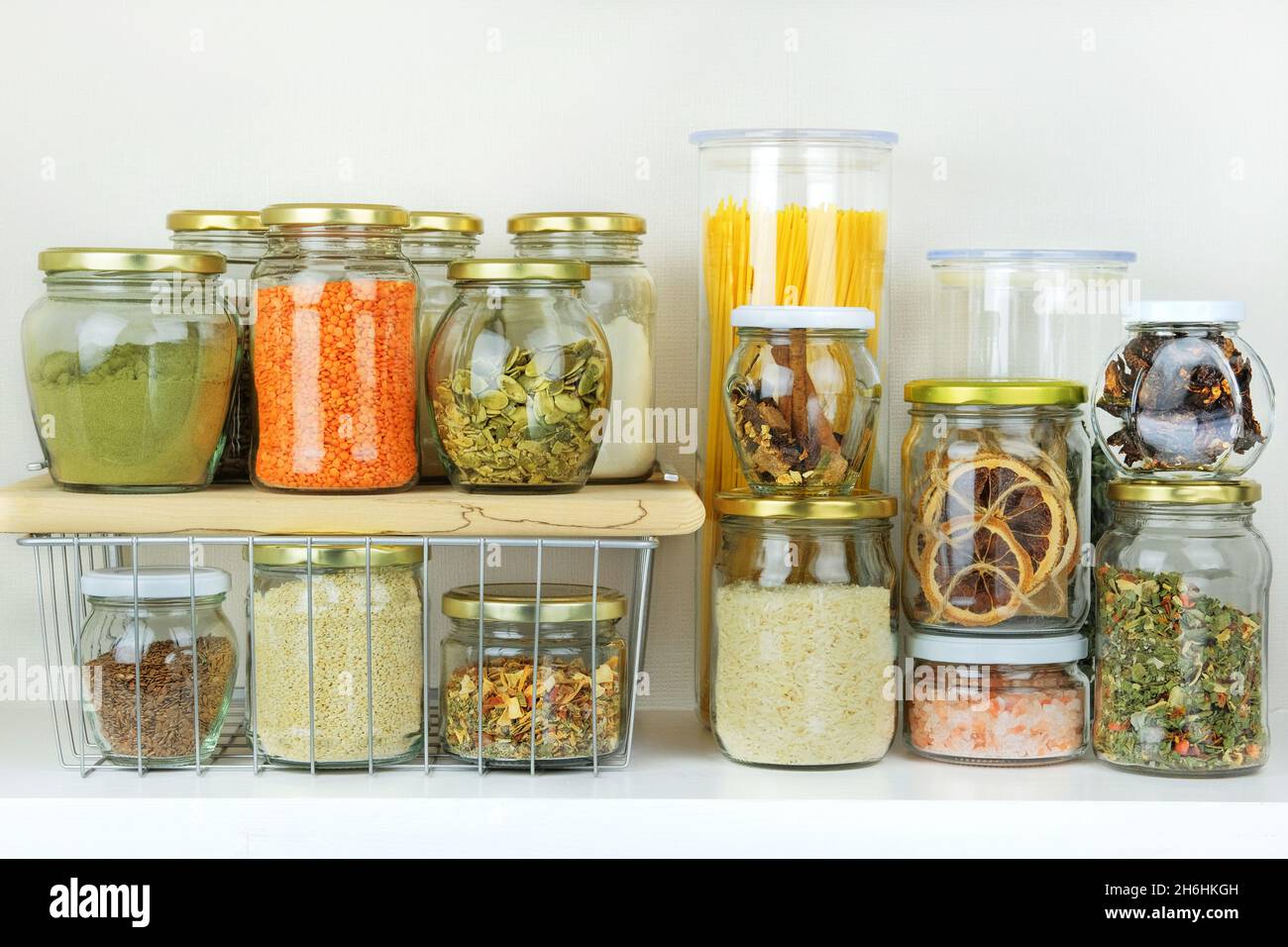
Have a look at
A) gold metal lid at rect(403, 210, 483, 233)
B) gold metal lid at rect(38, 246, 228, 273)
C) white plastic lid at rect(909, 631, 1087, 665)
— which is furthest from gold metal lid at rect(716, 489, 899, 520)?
gold metal lid at rect(38, 246, 228, 273)

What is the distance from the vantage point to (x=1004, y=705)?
42.4 inches

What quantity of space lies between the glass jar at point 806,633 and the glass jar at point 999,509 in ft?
0.13

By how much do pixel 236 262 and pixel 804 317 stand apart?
46cm

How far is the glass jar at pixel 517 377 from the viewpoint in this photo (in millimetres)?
1010

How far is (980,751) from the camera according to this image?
3.54 ft

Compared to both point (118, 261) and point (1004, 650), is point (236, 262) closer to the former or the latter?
point (118, 261)

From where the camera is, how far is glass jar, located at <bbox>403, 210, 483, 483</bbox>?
1.14 m

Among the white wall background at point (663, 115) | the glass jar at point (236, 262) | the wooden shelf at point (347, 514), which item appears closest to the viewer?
the wooden shelf at point (347, 514)

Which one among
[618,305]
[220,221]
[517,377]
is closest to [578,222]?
[618,305]

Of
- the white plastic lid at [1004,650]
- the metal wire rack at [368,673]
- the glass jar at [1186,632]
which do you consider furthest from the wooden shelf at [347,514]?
the glass jar at [1186,632]

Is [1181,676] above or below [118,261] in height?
below

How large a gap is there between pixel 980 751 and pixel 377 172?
71 cm

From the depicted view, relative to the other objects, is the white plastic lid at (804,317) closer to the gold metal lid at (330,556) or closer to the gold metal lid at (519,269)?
the gold metal lid at (519,269)
